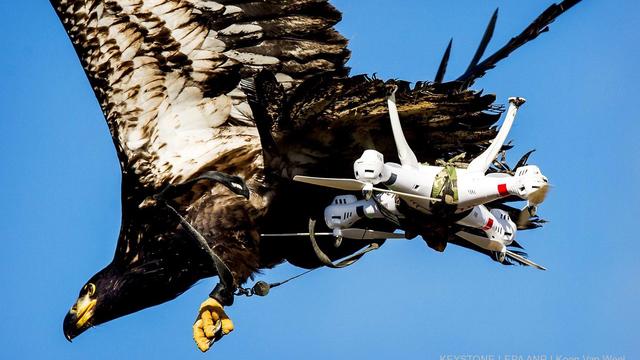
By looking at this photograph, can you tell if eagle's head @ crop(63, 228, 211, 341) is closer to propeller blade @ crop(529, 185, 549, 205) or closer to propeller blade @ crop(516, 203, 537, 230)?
propeller blade @ crop(516, 203, 537, 230)

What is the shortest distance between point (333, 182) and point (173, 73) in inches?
70.9

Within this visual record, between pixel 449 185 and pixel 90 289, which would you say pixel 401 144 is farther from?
pixel 90 289

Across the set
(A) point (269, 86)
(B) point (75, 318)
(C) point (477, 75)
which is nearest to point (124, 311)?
(B) point (75, 318)

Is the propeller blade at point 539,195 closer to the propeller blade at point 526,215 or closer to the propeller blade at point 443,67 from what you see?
the propeller blade at point 526,215

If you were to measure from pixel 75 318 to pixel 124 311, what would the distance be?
0.37 m

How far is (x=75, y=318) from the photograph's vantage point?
41.2 ft

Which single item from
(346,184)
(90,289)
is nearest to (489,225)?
(346,184)

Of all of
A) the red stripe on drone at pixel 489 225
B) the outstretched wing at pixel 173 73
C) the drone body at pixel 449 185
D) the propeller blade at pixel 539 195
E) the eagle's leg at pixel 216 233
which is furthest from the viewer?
the outstretched wing at pixel 173 73

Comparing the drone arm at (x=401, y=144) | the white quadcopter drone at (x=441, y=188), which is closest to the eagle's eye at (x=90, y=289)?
the white quadcopter drone at (x=441, y=188)

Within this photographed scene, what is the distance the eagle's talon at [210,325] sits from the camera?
11836 mm

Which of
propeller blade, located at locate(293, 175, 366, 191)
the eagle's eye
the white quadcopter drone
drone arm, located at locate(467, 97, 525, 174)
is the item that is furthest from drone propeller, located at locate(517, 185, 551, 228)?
the eagle's eye

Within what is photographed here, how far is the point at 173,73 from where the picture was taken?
1235cm

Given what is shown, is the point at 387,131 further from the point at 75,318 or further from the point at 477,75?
the point at 75,318

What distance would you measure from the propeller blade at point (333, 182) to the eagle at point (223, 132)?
56cm
